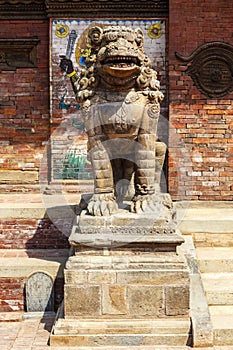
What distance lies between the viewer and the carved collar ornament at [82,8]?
7906mm

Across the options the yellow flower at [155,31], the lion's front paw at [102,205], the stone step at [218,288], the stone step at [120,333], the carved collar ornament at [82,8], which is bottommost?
the stone step at [120,333]

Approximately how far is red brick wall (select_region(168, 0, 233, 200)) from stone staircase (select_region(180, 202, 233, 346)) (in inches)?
38.4

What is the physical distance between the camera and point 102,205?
4.41 m

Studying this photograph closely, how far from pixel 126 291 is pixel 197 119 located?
4.40 meters

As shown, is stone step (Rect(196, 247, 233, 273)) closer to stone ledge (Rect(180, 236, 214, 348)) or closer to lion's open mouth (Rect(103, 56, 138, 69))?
stone ledge (Rect(180, 236, 214, 348))

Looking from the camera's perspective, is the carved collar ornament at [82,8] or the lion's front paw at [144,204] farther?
the carved collar ornament at [82,8]

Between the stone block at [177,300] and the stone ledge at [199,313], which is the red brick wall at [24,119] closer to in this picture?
the stone ledge at [199,313]

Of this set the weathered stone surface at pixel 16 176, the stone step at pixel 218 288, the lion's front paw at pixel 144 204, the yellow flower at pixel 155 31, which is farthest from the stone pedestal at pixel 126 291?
the yellow flower at pixel 155 31

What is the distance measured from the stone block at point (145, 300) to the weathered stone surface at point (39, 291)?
3.80 feet

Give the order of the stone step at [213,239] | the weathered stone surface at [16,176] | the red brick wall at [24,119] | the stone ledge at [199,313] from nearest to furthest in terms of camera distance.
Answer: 1. the stone ledge at [199,313]
2. the stone step at [213,239]
3. the red brick wall at [24,119]
4. the weathered stone surface at [16,176]

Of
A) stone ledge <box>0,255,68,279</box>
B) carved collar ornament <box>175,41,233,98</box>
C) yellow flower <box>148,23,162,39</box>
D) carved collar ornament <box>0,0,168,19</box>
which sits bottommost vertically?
stone ledge <box>0,255,68,279</box>

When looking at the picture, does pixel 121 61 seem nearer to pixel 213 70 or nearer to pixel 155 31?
pixel 213 70

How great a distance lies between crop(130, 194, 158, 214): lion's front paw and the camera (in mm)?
4395

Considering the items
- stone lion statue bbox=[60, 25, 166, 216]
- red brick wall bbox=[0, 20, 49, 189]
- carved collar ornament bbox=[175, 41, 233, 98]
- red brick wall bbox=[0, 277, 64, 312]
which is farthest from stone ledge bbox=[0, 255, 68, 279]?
carved collar ornament bbox=[175, 41, 233, 98]
